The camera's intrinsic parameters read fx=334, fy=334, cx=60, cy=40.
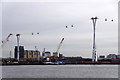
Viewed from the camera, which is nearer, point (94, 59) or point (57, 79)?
point (57, 79)

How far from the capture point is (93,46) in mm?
174125

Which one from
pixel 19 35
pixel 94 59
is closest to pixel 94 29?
pixel 94 59

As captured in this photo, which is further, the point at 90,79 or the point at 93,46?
the point at 93,46

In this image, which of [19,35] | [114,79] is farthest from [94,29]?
[114,79]

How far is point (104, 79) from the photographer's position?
7088 centimetres

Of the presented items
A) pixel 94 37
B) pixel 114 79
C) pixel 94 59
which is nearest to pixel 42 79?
pixel 114 79

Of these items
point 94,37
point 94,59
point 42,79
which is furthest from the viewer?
point 94,59

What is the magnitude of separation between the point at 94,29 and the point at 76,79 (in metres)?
104

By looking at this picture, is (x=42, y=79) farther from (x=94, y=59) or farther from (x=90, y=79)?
(x=94, y=59)

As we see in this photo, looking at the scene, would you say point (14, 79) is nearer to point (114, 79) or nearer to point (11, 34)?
point (114, 79)

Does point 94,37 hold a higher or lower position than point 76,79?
higher

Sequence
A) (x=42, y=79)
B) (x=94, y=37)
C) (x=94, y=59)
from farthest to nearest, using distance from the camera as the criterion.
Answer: (x=94, y=59), (x=94, y=37), (x=42, y=79)

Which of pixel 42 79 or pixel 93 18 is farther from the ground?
pixel 93 18

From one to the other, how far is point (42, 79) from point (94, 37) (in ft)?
346
